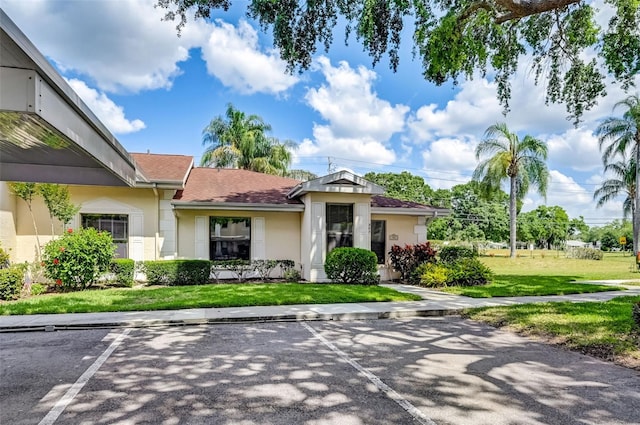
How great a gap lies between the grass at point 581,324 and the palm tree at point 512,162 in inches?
706

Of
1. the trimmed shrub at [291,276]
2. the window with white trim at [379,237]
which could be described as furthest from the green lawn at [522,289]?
the trimmed shrub at [291,276]

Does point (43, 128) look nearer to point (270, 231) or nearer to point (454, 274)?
point (270, 231)

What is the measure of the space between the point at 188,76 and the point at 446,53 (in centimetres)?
1348

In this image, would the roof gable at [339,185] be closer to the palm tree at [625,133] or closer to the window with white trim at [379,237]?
the window with white trim at [379,237]

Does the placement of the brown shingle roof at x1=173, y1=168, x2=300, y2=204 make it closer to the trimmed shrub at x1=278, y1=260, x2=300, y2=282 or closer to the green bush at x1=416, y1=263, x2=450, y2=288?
the trimmed shrub at x1=278, y1=260, x2=300, y2=282

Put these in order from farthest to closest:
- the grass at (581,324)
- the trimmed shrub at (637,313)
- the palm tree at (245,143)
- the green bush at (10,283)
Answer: the palm tree at (245,143) → the green bush at (10,283) → the trimmed shrub at (637,313) → the grass at (581,324)

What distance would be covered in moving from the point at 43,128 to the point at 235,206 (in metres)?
11.0

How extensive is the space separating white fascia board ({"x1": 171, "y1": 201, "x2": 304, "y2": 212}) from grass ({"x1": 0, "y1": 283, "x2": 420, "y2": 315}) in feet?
9.82

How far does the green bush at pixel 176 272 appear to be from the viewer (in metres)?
12.4

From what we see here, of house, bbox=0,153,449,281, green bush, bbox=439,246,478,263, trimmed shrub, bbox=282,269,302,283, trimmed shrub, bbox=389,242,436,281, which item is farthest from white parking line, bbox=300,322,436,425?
green bush, bbox=439,246,478,263

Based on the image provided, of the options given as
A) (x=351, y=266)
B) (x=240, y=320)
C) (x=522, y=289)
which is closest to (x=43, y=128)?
(x=240, y=320)

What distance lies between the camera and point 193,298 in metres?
9.79

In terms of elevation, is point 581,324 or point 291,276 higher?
point 291,276

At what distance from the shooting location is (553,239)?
243 feet
